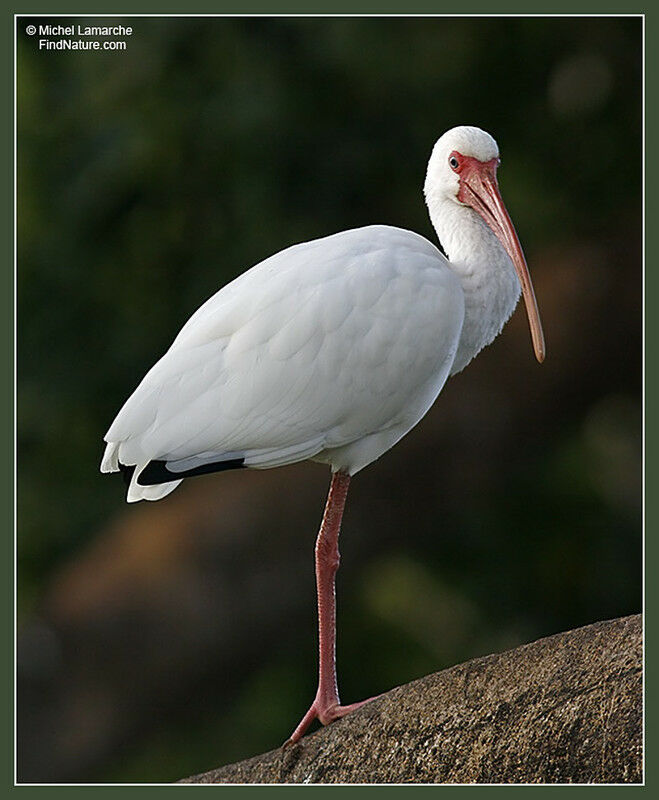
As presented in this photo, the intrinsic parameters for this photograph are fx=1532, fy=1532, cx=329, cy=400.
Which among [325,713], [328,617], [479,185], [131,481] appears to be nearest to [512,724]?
[325,713]

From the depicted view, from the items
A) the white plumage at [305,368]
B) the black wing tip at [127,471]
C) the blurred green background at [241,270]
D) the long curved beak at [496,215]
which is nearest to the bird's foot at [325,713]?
the white plumage at [305,368]

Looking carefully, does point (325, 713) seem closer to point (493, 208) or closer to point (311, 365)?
point (311, 365)

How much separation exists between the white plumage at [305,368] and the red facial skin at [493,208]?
253mm

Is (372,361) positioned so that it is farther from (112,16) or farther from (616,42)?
(616,42)

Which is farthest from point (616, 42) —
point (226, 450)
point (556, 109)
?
point (226, 450)

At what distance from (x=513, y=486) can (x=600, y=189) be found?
1700mm

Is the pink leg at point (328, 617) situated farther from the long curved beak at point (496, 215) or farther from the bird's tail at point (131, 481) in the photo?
the long curved beak at point (496, 215)

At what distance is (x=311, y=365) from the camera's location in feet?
15.9

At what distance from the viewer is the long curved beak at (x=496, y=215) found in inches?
202

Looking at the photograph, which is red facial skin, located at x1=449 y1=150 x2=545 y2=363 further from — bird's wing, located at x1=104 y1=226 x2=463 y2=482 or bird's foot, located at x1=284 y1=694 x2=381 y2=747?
bird's foot, located at x1=284 y1=694 x2=381 y2=747

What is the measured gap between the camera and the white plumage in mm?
4758

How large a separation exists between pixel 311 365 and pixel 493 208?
0.89 metres

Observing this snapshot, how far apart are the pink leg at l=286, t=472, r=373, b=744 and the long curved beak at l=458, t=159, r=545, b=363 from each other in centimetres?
83

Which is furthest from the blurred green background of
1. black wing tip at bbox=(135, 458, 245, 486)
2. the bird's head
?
black wing tip at bbox=(135, 458, 245, 486)
